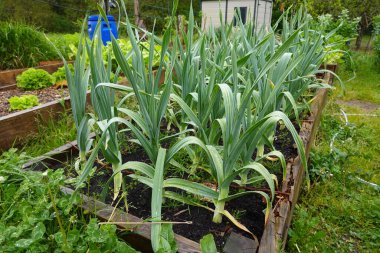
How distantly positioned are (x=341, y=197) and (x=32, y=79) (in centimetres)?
263

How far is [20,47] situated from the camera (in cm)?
307

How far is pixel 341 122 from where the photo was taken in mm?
2820

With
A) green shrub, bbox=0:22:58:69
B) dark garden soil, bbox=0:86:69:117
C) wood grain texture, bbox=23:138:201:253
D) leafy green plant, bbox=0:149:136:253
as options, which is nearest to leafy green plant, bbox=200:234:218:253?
wood grain texture, bbox=23:138:201:253

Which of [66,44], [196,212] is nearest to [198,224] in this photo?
[196,212]

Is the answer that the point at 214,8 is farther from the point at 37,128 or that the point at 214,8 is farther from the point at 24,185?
the point at 24,185

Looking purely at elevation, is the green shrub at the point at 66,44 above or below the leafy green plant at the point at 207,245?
above

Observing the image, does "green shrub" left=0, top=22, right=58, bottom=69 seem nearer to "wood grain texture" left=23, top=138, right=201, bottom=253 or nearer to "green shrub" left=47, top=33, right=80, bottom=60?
"green shrub" left=47, top=33, right=80, bottom=60

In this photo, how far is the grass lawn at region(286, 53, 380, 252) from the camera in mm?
1392

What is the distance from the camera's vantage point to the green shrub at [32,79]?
2.54 m

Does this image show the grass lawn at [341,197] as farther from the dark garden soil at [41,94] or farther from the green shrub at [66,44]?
the green shrub at [66,44]

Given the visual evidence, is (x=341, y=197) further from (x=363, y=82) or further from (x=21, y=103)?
(x=363, y=82)

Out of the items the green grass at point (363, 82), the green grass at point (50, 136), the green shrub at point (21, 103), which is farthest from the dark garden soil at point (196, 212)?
the green grass at point (363, 82)

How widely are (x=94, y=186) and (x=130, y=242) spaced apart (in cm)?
38

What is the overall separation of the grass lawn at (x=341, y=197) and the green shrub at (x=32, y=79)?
2.36 metres
